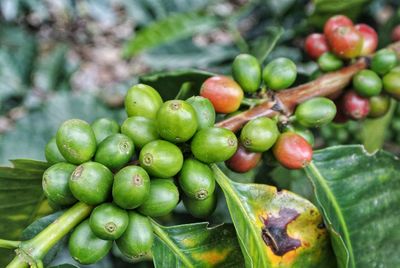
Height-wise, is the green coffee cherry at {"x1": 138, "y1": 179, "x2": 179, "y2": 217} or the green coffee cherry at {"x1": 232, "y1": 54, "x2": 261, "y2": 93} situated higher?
the green coffee cherry at {"x1": 232, "y1": 54, "x2": 261, "y2": 93}

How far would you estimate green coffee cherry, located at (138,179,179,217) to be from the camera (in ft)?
3.34

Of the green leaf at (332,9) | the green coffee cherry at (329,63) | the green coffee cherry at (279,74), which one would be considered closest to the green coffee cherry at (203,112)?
the green coffee cherry at (279,74)

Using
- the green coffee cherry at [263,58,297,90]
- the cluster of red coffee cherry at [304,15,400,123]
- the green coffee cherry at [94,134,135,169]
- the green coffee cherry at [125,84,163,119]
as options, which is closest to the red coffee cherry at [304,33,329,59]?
the cluster of red coffee cherry at [304,15,400,123]

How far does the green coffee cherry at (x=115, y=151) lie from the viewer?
1024 mm

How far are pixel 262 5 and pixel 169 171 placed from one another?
1.82 meters

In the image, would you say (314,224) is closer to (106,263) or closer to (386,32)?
(386,32)

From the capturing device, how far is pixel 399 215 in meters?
1.28

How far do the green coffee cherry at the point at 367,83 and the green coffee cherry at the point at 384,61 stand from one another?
0.02 metres

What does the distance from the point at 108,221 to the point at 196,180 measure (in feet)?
0.64

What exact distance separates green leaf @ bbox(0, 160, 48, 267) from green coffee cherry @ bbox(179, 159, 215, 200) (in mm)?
318

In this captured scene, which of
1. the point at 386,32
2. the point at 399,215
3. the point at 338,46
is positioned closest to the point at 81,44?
the point at 386,32

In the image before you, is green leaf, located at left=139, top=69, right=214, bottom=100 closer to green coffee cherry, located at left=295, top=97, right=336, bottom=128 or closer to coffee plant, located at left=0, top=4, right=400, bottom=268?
coffee plant, located at left=0, top=4, right=400, bottom=268

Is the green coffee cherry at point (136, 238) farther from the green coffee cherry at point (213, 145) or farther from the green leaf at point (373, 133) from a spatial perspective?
the green leaf at point (373, 133)

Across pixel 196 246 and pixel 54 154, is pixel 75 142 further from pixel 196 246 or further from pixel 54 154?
pixel 196 246
